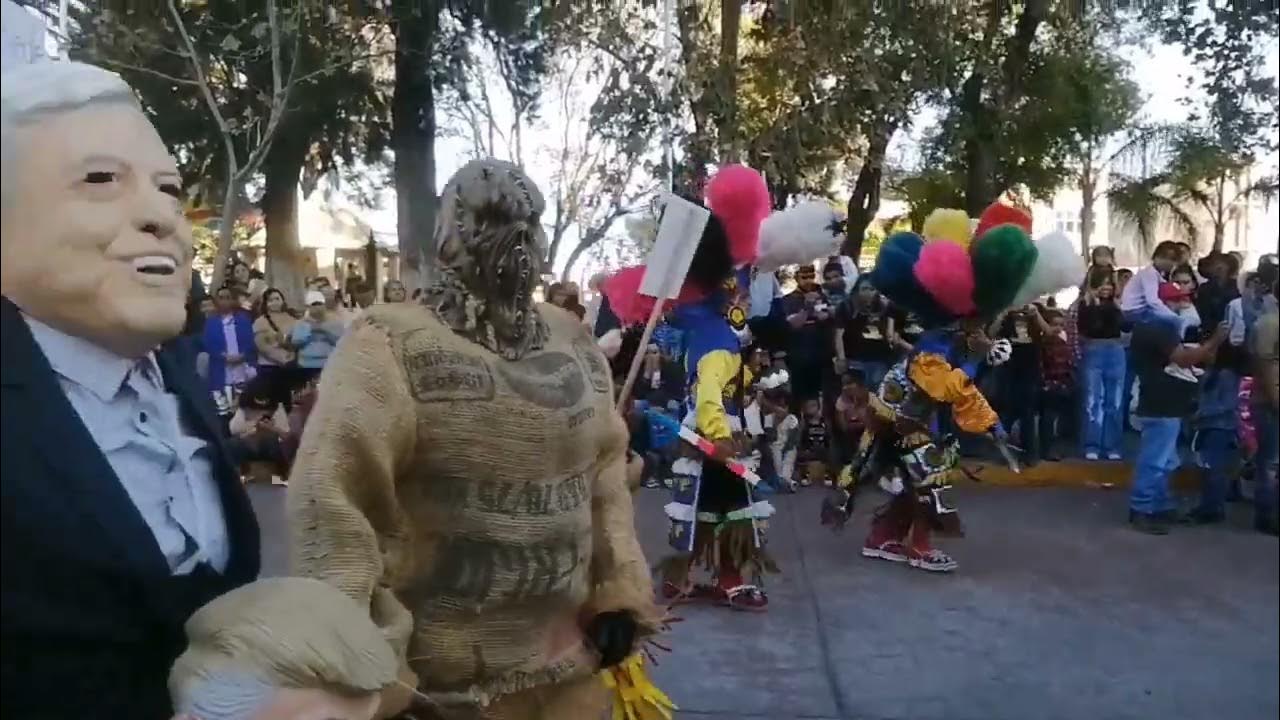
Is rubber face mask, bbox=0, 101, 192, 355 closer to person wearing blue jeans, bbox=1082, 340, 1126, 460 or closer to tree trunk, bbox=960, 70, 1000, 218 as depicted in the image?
tree trunk, bbox=960, 70, 1000, 218

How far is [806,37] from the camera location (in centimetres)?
608

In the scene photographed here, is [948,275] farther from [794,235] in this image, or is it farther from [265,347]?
[265,347]

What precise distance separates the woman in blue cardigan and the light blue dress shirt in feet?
19.1

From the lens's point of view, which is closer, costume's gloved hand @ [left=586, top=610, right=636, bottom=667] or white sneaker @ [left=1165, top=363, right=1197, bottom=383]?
costume's gloved hand @ [left=586, top=610, right=636, bottom=667]

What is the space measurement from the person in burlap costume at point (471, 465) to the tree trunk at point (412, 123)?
3.50 meters

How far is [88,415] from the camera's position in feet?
3.87

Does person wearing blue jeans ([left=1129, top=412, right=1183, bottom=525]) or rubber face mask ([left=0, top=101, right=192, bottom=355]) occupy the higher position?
rubber face mask ([left=0, top=101, right=192, bottom=355])

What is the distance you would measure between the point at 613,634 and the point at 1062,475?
19.1 ft

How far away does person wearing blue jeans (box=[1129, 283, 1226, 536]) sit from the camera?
5.36m

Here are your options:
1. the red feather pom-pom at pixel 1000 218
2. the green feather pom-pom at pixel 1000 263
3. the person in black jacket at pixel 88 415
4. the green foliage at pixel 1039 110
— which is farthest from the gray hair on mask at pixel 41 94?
the green foliage at pixel 1039 110

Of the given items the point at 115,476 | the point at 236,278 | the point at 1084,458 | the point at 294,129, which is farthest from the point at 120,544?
the point at 1084,458

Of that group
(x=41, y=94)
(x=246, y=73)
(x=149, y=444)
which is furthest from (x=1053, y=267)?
(x=41, y=94)

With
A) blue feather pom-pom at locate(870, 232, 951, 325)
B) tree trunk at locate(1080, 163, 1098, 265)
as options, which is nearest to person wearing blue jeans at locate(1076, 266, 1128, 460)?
tree trunk at locate(1080, 163, 1098, 265)

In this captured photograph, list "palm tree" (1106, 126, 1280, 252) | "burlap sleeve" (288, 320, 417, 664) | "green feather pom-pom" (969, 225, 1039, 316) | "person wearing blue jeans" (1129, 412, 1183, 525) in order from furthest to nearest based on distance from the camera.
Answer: "person wearing blue jeans" (1129, 412, 1183, 525) → "palm tree" (1106, 126, 1280, 252) → "green feather pom-pom" (969, 225, 1039, 316) → "burlap sleeve" (288, 320, 417, 664)
